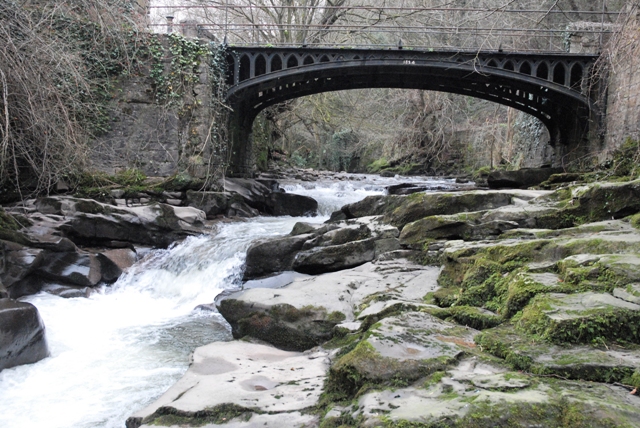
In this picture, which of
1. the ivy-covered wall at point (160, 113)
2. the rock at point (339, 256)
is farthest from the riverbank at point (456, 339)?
the ivy-covered wall at point (160, 113)

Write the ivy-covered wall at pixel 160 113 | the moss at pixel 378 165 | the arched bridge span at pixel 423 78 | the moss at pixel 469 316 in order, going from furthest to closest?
the moss at pixel 378 165, the arched bridge span at pixel 423 78, the ivy-covered wall at pixel 160 113, the moss at pixel 469 316

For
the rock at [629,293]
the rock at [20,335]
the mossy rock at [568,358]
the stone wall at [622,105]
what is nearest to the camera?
the mossy rock at [568,358]

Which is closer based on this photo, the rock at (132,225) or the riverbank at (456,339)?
the riverbank at (456,339)

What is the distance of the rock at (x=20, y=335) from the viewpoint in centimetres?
534

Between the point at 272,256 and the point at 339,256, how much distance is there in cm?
138

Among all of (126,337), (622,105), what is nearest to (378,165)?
(622,105)

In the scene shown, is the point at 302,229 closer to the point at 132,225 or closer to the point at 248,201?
the point at 132,225

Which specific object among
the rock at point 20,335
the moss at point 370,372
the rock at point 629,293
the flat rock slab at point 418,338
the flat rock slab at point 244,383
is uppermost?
the rock at point 629,293

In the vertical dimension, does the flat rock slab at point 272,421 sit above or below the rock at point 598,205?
below

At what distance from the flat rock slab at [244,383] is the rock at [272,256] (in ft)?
11.7

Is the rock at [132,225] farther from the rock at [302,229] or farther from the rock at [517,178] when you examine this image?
the rock at [517,178]

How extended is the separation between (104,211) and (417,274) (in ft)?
23.0

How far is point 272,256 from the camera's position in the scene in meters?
8.62

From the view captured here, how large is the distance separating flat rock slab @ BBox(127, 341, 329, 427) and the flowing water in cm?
70
